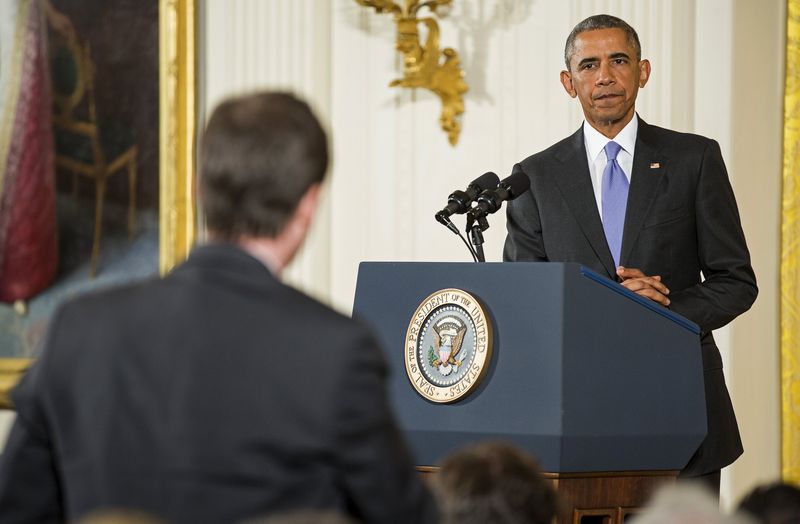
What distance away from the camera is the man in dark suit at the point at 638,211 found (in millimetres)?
3539

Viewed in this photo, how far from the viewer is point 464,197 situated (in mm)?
3260

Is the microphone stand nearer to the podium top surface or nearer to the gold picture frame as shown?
the podium top surface

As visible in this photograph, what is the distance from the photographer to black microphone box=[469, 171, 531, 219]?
3.23 metres

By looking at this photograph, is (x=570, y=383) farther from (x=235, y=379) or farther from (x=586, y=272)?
(x=235, y=379)

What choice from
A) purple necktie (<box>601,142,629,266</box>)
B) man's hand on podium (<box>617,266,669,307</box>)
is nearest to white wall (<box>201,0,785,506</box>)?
purple necktie (<box>601,142,629,266</box>)

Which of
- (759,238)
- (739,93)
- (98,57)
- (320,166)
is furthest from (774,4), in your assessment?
(320,166)

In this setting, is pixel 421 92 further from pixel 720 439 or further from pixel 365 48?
pixel 720 439

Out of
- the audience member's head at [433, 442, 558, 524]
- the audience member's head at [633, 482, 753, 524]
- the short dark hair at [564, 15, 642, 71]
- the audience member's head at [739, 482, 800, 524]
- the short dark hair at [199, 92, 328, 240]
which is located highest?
the short dark hair at [564, 15, 642, 71]

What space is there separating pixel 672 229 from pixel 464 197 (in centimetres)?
71

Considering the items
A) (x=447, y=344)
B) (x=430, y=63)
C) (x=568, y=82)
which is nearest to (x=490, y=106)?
(x=430, y=63)

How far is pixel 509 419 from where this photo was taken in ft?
9.42

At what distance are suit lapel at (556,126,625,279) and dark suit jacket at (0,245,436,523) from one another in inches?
79.3

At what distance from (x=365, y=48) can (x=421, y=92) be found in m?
0.38

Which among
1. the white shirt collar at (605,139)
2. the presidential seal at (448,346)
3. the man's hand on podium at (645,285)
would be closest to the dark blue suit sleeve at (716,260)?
the man's hand on podium at (645,285)
